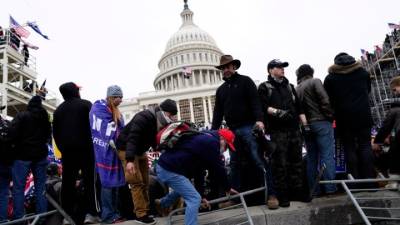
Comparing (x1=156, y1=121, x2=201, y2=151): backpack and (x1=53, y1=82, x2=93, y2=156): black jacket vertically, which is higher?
(x1=53, y1=82, x2=93, y2=156): black jacket

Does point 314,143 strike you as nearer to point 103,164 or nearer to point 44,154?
point 103,164

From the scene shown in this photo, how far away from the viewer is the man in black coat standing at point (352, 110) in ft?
14.5

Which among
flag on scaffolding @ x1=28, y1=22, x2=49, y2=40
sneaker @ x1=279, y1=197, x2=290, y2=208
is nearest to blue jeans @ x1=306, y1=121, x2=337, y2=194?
sneaker @ x1=279, y1=197, x2=290, y2=208

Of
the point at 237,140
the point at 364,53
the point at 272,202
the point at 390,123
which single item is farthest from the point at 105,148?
the point at 364,53

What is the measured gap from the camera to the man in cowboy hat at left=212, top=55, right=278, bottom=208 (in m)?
4.23

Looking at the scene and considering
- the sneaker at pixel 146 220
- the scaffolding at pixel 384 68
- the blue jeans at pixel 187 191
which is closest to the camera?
the blue jeans at pixel 187 191

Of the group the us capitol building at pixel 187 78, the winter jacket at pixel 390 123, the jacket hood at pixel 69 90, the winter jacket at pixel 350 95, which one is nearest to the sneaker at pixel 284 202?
the winter jacket at pixel 350 95

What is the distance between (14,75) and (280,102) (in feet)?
91.8

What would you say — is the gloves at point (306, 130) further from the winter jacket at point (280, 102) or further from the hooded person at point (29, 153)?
the hooded person at point (29, 153)

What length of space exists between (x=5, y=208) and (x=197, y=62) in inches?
2772

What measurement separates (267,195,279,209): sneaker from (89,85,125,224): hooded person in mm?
1839

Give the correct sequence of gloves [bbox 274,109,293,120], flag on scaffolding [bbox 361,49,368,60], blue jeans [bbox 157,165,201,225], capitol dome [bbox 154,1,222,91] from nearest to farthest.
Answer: blue jeans [bbox 157,165,201,225], gloves [bbox 274,109,293,120], flag on scaffolding [bbox 361,49,368,60], capitol dome [bbox 154,1,222,91]

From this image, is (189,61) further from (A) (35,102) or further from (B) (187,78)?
(A) (35,102)

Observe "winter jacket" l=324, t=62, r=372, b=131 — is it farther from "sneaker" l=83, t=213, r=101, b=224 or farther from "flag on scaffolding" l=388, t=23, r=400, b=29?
"flag on scaffolding" l=388, t=23, r=400, b=29
